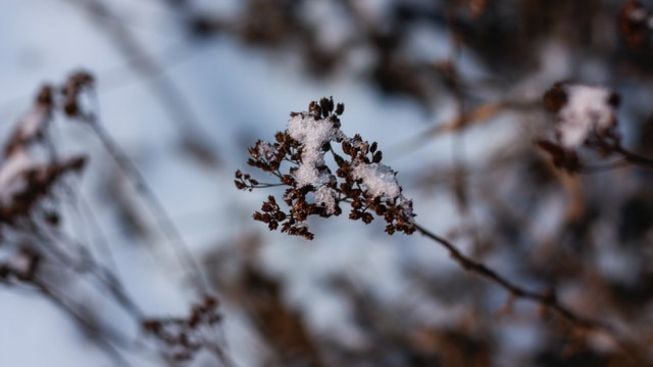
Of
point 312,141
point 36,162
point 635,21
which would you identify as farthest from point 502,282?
point 36,162

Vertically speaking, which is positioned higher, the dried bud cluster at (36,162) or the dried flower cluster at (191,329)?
the dried bud cluster at (36,162)

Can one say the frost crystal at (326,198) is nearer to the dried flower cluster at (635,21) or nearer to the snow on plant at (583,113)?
the snow on plant at (583,113)

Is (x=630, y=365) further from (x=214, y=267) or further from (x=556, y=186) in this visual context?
(x=214, y=267)

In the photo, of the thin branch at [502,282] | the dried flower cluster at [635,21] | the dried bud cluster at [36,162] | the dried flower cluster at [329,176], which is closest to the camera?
the dried flower cluster at [329,176]

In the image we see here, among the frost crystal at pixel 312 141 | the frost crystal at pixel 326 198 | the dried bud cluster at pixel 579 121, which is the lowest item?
the frost crystal at pixel 326 198

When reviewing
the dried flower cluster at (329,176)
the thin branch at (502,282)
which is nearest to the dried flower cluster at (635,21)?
the thin branch at (502,282)

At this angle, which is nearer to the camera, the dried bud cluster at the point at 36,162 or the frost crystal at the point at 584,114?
the frost crystal at the point at 584,114

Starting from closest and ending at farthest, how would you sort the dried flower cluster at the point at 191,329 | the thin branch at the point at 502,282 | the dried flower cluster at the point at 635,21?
the thin branch at the point at 502,282 < the dried flower cluster at the point at 635,21 < the dried flower cluster at the point at 191,329

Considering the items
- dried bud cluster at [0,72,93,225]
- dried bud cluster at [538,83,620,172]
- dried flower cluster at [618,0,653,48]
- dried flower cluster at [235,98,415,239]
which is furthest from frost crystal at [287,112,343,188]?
dried bud cluster at [0,72,93,225]

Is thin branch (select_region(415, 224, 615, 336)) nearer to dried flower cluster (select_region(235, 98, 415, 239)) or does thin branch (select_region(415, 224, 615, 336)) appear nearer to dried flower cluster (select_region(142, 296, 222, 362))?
dried flower cluster (select_region(235, 98, 415, 239))
